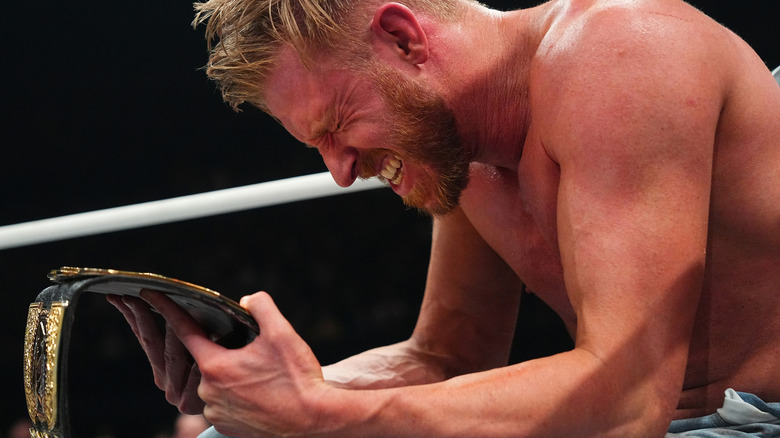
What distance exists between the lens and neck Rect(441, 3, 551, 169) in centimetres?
95

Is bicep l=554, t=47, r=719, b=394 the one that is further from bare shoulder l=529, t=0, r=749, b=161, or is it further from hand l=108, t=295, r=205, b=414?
hand l=108, t=295, r=205, b=414

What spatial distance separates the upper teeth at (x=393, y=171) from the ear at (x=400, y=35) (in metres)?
0.13

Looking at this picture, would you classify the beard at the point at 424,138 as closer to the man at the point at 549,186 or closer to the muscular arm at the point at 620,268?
the man at the point at 549,186

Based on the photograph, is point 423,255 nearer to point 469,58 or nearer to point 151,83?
point 151,83

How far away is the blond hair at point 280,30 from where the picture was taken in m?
0.94

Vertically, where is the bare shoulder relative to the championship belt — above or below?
above

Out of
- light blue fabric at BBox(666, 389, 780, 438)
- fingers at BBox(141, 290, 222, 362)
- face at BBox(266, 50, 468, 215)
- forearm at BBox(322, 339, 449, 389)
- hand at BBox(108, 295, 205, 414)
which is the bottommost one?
forearm at BBox(322, 339, 449, 389)

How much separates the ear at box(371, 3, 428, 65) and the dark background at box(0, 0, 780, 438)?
3.09 ft

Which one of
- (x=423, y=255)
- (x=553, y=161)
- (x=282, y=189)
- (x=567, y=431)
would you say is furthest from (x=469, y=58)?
(x=423, y=255)

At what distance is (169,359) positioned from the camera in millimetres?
783

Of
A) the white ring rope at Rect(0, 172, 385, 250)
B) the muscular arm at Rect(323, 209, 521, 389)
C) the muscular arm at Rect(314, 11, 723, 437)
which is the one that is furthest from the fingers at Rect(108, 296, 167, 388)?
the white ring rope at Rect(0, 172, 385, 250)

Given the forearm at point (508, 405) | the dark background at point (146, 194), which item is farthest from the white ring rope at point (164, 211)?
the forearm at point (508, 405)

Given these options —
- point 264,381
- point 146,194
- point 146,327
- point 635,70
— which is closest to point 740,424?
point 635,70

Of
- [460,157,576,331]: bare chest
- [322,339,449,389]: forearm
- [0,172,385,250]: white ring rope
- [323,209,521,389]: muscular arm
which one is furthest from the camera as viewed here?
[0,172,385,250]: white ring rope
